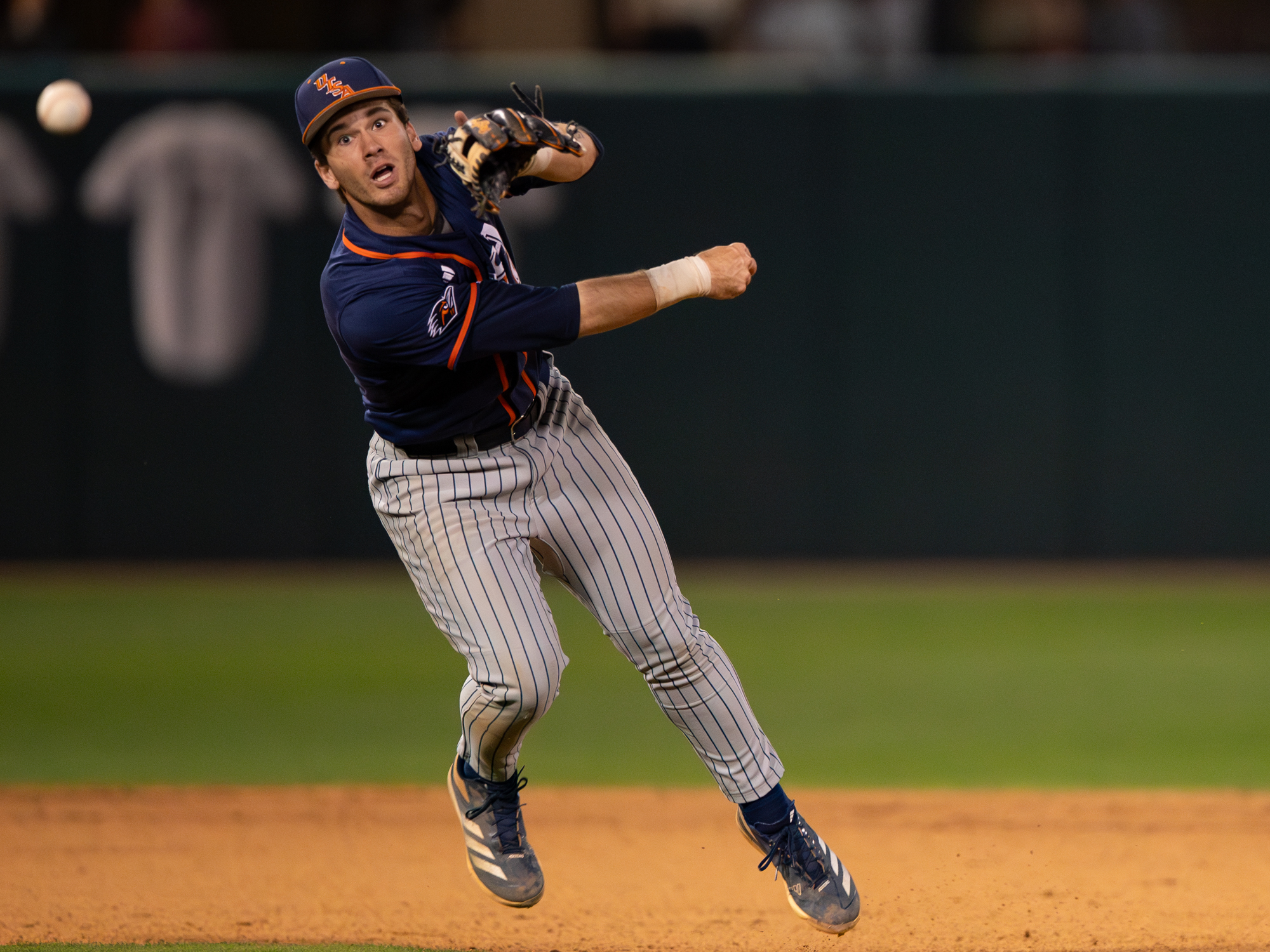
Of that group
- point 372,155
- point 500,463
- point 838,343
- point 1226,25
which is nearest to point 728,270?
point 500,463

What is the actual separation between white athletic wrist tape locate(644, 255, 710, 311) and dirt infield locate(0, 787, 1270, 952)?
1626 millimetres

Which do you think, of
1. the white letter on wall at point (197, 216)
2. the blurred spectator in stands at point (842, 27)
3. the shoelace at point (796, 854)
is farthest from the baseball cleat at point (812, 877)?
the blurred spectator in stands at point (842, 27)

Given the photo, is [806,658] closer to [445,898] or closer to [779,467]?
[779,467]

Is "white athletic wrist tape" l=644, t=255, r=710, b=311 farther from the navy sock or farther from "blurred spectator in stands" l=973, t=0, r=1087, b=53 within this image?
"blurred spectator in stands" l=973, t=0, r=1087, b=53

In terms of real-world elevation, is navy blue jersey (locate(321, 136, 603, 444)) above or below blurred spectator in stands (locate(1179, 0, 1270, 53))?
above

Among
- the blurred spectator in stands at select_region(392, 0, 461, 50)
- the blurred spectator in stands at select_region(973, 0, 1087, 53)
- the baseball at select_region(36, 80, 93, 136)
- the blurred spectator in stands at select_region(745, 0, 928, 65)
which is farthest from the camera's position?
the blurred spectator in stands at select_region(392, 0, 461, 50)

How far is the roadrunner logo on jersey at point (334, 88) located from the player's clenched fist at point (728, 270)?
2.75 feet

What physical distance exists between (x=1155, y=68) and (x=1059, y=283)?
1.44 metres

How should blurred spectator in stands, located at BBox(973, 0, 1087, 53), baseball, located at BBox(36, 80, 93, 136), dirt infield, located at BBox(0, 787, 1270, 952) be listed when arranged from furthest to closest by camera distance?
blurred spectator in stands, located at BBox(973, 0, 1087, 53), baseball, located at BBox(36, 80, 93, 136), dirt infield, located at BBox(0, 787, 1270, 952)

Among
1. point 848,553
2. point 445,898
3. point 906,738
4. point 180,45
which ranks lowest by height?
point 848,553

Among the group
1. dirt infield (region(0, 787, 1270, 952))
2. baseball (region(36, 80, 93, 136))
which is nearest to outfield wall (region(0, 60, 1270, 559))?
dirt infield (region(0, 787, 1270, 952))

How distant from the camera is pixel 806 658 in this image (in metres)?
7.19

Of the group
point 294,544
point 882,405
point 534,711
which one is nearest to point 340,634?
point 294,544

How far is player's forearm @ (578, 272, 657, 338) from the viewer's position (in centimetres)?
332
